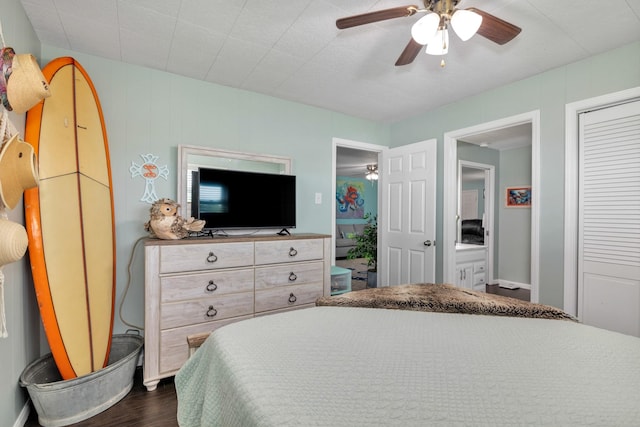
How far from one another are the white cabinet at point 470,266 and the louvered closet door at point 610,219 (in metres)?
1.67

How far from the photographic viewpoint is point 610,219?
7.39ft

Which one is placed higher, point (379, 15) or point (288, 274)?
point (379, 15)

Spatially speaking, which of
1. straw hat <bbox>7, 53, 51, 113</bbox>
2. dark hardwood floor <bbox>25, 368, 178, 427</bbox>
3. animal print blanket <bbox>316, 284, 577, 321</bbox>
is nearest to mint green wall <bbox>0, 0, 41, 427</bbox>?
dark hardwood floor <bbox>25, 368, 178, 427</bbox>

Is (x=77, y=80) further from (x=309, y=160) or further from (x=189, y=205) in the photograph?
(x=309, y=160)

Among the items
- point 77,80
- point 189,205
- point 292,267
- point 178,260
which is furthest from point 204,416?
point 77,80

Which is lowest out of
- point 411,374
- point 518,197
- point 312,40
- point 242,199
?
point 411,374

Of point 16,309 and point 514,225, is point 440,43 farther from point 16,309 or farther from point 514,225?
point 514,225

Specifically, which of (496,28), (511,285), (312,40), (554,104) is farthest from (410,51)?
(511,285)

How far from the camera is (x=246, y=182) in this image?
9.07ft

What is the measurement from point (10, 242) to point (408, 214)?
3.26 meters

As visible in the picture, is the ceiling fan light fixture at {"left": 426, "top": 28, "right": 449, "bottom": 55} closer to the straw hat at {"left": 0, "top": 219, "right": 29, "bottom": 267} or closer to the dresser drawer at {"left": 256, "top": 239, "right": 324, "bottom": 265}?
the dresser drawer at {"left": 256, "top": 239, "right": 324, "bottom": 265}

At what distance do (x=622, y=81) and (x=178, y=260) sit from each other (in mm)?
3402

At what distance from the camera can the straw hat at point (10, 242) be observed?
113cm

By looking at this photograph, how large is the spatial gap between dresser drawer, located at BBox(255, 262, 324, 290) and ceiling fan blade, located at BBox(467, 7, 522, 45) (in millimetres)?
2018
